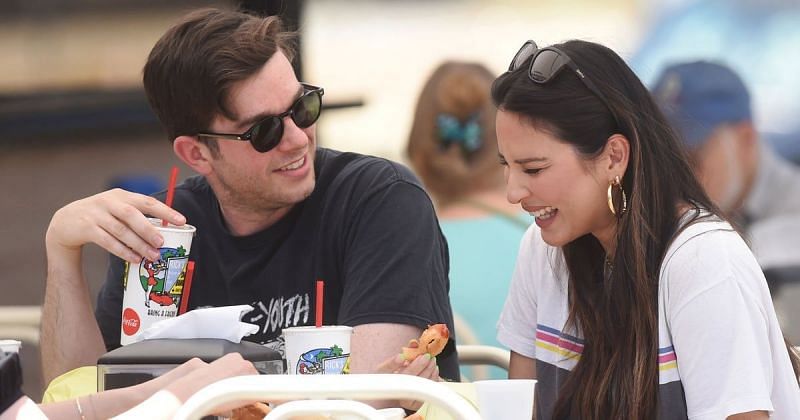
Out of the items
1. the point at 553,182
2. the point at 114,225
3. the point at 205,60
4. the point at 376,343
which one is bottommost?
the point at 376,343

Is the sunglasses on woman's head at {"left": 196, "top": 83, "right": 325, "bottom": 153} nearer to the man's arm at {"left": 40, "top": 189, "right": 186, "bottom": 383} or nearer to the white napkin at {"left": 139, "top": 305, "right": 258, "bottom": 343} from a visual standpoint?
the man's arm at {"left": 40, "top": 189, "right": 186, "bottom": 383}

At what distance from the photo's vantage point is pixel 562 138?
244cm

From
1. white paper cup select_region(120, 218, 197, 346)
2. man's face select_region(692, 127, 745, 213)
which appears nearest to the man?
white paper cup select_region(120, 218, 197, 346)

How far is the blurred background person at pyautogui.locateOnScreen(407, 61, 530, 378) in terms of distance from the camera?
374 centimetres

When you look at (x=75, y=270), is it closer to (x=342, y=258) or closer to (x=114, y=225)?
(x=114, y=225)

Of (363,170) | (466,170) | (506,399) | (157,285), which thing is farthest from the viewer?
(466,170)

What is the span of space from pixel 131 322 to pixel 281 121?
607 millimetres

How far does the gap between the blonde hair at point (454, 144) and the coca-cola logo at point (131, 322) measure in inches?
71.1

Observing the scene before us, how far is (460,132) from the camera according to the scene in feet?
13.3

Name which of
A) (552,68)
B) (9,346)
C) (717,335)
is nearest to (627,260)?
(717,335)

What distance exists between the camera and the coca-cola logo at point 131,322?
230 cm

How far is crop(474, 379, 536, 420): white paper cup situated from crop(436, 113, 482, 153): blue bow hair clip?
2.22 metres

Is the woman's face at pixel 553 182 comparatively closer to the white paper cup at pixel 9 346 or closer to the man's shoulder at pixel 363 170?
the man's shoulder at pixel 363 170

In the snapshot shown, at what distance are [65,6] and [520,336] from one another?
4096mm
